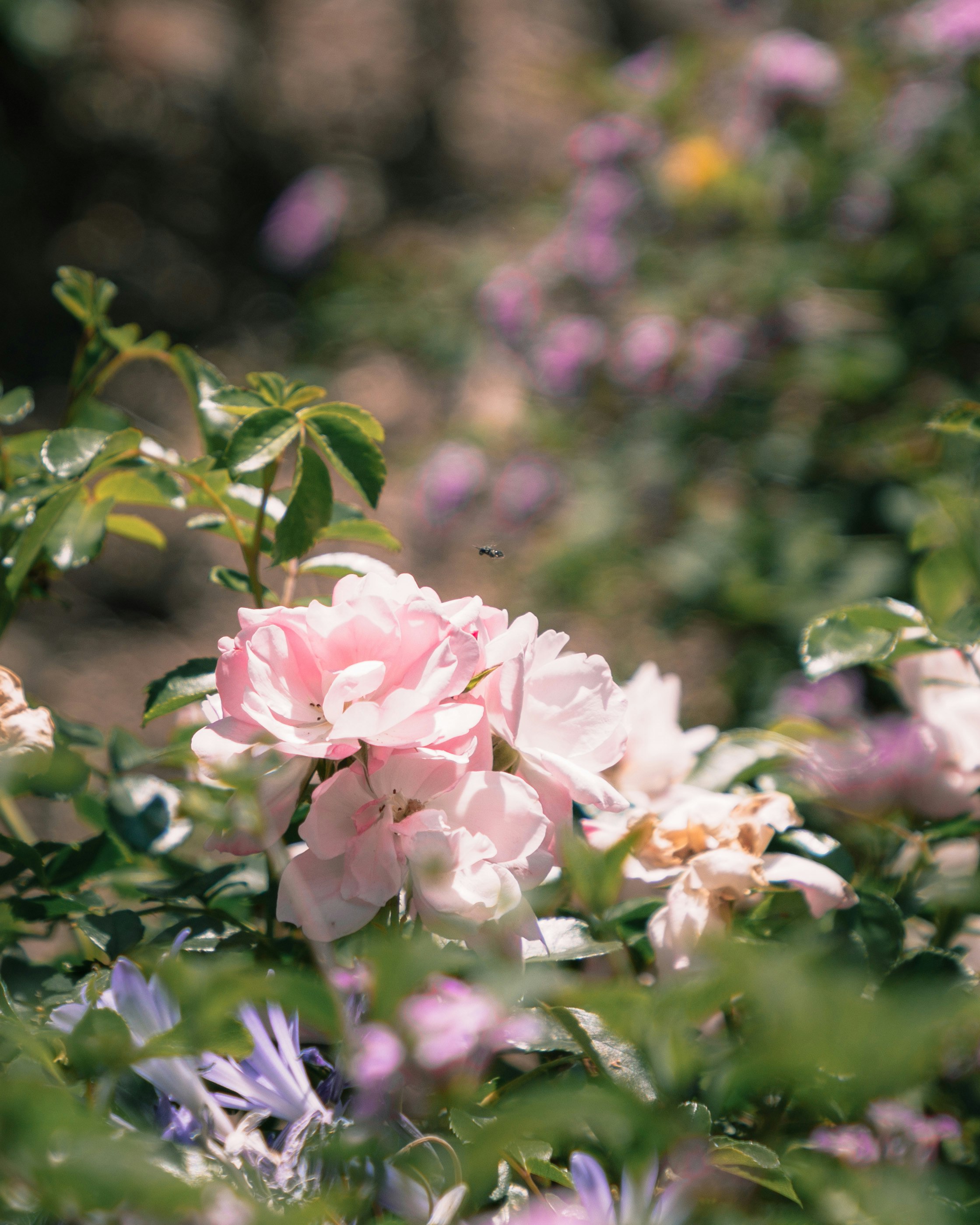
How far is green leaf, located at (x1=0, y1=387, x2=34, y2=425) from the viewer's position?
52 cm

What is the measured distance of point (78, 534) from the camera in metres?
0.48

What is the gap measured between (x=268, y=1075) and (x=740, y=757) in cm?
30

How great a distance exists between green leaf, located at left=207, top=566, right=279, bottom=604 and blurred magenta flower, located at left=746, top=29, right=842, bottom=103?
175cm

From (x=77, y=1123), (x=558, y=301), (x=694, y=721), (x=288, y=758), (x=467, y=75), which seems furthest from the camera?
(x=467, y=75)

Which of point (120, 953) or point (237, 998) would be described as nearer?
point (237, 998)

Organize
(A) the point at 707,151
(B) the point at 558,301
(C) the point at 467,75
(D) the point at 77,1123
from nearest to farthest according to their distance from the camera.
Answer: (D) the point at 77,1123, (A) the point at 707,151, (B) the point at 558,301, (C) the point at 467,75

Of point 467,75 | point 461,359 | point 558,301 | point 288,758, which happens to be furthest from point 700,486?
point 467,75

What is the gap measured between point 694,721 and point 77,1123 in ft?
5.08

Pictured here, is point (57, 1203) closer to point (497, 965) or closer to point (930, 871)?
point (497, 965)

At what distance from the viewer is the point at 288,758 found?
345mm

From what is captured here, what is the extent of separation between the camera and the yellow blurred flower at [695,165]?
1.97 metres

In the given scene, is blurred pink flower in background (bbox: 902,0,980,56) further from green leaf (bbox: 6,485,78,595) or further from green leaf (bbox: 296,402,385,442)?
green leaf (bbox: 6,485,78,595)

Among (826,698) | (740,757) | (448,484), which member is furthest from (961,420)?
(448,484)

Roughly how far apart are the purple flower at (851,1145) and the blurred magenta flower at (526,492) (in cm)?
168
